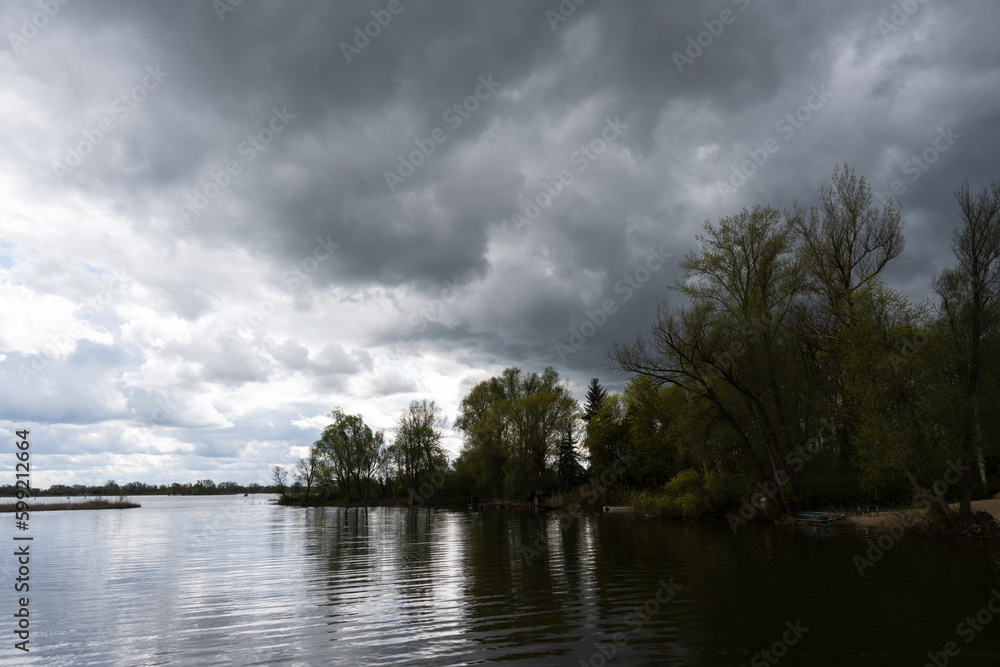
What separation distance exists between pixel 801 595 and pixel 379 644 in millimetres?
9309

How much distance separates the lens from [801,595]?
12.8 meters

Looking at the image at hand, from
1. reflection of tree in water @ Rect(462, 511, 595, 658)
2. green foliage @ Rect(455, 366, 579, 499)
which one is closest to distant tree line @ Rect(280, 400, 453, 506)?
green foliage @ Rect(455, 366, 579, 499)

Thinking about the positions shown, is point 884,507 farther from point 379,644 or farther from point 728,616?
point 379,644

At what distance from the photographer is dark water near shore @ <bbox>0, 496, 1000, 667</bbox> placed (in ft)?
30.2

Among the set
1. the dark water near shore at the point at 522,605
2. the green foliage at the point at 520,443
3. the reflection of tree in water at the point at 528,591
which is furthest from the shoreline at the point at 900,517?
the green foliage at the point at 520,443


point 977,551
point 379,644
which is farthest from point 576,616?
point 977,551

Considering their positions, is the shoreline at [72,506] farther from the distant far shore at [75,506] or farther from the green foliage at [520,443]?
the green foliage at [520,443]

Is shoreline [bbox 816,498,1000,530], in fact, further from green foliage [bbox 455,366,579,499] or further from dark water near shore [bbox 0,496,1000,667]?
green foliage [bbox 455,366,579,499]

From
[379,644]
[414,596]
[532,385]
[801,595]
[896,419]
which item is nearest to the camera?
[379,644]

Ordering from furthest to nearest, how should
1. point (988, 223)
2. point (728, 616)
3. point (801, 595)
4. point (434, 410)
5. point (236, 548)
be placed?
point (434, 410) < point (236, 548) < point (988, 223) < point (801, 595) < point (728, 616)

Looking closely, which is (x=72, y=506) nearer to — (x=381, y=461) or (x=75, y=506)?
(x=75, y=506)

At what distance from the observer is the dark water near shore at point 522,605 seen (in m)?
9.21

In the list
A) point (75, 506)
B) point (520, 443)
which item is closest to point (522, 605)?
point (520, 443)

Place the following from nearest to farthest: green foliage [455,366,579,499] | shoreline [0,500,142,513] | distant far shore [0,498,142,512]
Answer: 1. green foliage [455,366,579,499]
2. shoreline [0,500,142,513]
3. distant far shore [0,498,142,512]
